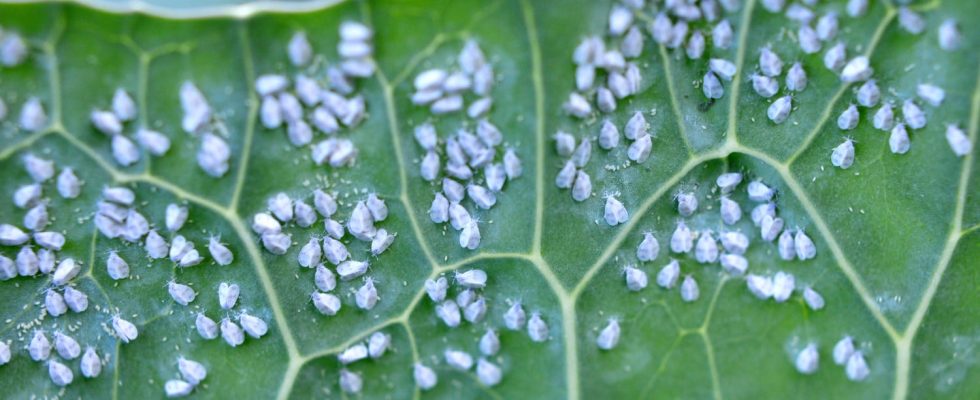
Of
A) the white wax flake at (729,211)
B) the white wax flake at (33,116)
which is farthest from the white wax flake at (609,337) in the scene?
the white wax flake at (33,116)

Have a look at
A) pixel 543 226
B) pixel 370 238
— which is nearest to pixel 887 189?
pixel 543 226

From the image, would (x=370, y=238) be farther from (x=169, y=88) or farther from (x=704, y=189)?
(x=704, y=189)

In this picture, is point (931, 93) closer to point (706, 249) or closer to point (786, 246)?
point (786, 246)

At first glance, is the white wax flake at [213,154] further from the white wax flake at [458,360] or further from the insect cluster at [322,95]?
the white wax flake at [458,360]

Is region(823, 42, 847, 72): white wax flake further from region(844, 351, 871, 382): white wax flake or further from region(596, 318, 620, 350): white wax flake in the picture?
region(596, 318, 620, 350): white wax flake

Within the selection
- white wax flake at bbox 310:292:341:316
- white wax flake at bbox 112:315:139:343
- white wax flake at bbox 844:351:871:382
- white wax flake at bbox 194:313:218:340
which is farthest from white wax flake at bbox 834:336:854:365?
white wax flake at bbox 112:315:139:343

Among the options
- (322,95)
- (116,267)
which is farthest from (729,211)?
(116,267)
